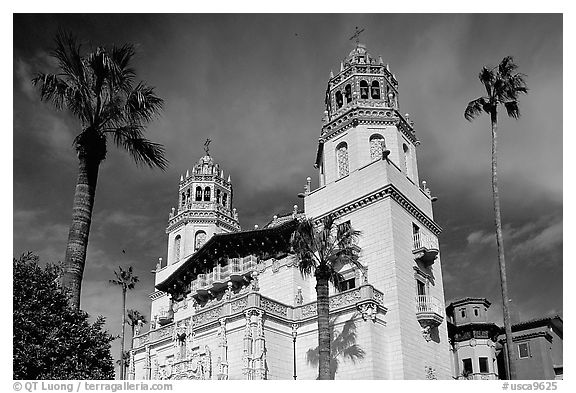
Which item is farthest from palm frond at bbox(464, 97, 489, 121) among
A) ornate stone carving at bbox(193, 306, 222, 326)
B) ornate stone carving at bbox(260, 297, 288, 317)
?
ornate stone carving at bbox(193, 306, 222, 326)

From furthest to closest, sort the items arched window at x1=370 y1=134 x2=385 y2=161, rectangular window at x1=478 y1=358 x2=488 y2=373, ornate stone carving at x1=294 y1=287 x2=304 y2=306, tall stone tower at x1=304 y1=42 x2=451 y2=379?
1. rectangular window at x1=478 y1=358 x2=488 y2=373
2. arched window at x1=370 y1=134 x2=385 y2=161
3. ornate stone carving at x1=294 y1=287 x2=304 y2=306
4. tall stone tower at x1=304 y1=42 x2=451 y2=379

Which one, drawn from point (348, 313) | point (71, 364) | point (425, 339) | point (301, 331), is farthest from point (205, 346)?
point (71, 364)

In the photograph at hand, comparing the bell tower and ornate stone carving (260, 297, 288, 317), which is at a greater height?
the bell tower

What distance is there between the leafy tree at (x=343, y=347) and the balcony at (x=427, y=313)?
12.5 ft

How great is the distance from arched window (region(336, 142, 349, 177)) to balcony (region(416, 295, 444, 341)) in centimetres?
818

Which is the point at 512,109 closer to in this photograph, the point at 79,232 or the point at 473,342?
the point at 79,232

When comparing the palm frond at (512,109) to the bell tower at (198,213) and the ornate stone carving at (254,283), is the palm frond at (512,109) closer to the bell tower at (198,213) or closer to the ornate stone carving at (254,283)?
the ornate stone carving at (254,283)

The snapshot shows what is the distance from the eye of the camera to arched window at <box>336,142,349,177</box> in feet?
108

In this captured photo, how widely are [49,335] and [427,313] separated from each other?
18628mm

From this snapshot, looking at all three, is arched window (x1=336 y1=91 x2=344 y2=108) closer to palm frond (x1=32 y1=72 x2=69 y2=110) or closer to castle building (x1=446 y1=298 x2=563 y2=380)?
castle building (x1=446 y1=298 x2=563 y2=380)

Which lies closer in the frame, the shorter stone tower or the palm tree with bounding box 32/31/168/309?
the palm tree with bounding box 32/31/168/309

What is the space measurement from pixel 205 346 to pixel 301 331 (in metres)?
4.81

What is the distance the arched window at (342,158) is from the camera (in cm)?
3299
